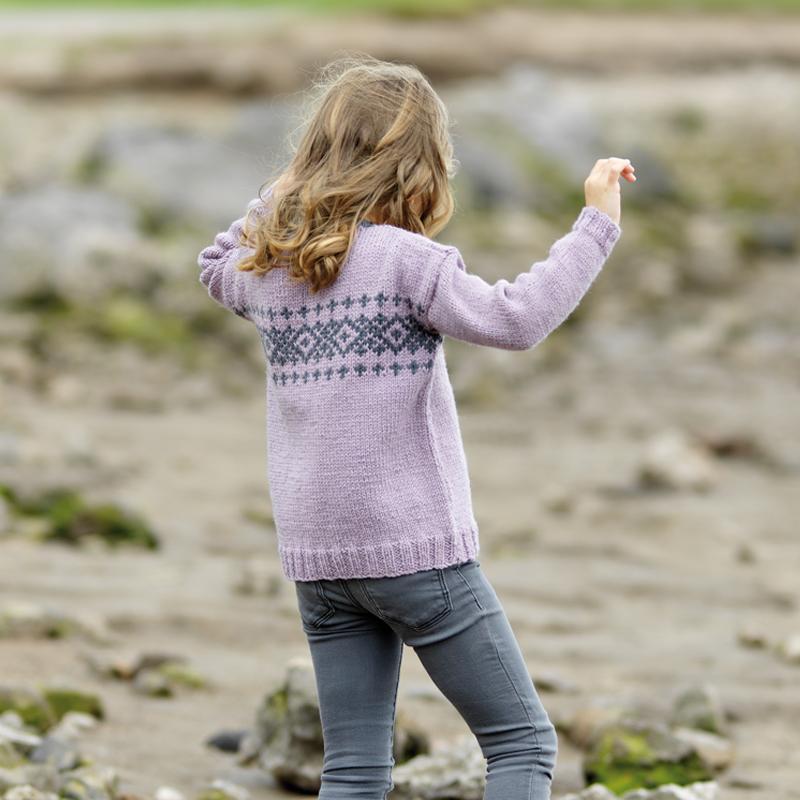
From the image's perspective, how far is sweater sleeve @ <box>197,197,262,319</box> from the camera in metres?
3.16

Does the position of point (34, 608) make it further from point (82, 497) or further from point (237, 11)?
point (237, 11)

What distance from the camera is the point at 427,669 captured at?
9.90ft

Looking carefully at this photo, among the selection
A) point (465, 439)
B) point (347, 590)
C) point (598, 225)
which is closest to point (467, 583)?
point (347, 590)

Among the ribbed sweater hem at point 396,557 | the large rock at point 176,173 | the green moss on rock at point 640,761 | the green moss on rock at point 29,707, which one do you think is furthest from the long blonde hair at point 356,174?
the large rock at point 176,173

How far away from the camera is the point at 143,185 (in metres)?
13.6

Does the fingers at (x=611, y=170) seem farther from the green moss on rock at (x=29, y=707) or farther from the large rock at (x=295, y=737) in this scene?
the green moss on rock at (x=29, y=707)

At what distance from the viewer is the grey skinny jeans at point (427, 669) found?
295 centimetres

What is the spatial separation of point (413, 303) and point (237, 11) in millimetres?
27091

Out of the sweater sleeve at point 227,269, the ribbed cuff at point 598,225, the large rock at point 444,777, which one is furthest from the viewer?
the large rock at point 444,777

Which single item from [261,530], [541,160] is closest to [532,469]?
[261,530]

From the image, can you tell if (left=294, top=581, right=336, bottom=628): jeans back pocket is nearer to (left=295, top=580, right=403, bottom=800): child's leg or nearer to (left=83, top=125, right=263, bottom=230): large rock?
(left=295, top=580, right=403, bottom=800): child's leg

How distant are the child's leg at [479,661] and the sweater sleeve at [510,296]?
447mm

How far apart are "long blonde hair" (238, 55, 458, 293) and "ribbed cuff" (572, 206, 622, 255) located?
263mm

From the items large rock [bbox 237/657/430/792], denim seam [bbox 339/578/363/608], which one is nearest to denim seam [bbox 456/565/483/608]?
denim seam [bbox 339/578/363/608]
